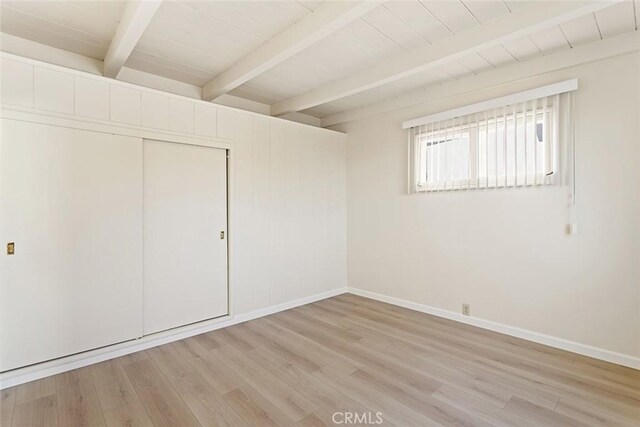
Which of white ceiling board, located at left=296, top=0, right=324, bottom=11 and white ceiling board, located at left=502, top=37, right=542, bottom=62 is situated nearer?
white ceiling board, located at left=296, top=0, right=324, bottom=11

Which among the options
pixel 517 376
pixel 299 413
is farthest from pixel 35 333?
pixel 517 376

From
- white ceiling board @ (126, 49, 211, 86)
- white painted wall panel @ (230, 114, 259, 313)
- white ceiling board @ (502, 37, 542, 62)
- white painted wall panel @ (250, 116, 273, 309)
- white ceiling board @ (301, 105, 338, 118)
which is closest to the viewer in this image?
white ceiling board @ (502, 37, 542, 62)

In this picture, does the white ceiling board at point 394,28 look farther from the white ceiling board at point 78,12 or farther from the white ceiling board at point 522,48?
the white ceiling board at point 78,12

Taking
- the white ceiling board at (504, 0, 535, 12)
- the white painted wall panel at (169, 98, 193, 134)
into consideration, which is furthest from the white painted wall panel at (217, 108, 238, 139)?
the white ceiling board at (504, 0, 535, 12)

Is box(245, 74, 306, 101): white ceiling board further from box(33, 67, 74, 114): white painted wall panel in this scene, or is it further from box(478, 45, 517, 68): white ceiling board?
box(478, 45, 517, 68): white ceiling board

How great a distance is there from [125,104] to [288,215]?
6.76 ft

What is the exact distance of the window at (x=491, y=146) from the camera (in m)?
2.88

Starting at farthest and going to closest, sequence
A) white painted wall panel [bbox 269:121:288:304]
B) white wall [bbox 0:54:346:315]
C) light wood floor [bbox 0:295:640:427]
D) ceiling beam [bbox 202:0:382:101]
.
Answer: white painted wall panel [bbox 269:121:288:304] < white wall [bbox 0:54:346:315] < ceiling beam [bbox 202:0:382:101] < light wood floor [bbox 0:295:640:427]

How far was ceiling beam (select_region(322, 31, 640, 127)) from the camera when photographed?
8.38ft

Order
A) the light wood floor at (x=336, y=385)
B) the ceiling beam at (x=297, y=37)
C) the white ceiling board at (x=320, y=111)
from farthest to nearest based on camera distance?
the white ceiling board at (x=320, y=111) < the ceiling beam at (x=297, y=37) < the light wood floor at (x=336, y=385)

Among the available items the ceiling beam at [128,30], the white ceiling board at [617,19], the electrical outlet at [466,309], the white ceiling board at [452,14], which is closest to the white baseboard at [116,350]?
the electrical outlet at [466,309]

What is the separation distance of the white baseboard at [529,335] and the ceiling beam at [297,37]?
3.11 meters

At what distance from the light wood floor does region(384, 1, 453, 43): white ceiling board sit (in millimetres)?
2671

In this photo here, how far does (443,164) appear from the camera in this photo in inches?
144
